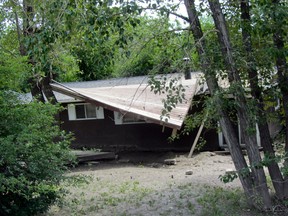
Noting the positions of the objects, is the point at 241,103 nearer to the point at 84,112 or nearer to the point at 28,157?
the point at 28,157

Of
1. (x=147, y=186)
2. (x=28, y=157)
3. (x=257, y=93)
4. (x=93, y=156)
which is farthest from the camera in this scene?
(x=93, y=156)

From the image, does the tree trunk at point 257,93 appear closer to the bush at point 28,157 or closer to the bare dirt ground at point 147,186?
the bare dirt ground at point 147,186

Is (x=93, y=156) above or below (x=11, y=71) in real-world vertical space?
below

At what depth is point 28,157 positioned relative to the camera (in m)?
6.93

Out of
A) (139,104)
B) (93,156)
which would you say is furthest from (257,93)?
(93,156)

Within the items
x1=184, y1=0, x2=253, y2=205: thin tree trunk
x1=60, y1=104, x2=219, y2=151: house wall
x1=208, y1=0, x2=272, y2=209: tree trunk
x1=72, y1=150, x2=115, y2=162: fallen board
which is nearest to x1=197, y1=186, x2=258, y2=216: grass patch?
x1=184, y1=0, x2=253, y2=205: thin tree trunk

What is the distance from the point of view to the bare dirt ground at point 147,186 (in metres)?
8.25

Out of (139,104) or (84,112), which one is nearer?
(139,104)

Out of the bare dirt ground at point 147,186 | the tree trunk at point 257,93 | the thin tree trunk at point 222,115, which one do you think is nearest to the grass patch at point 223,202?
the bare dirt ground at point 147,186

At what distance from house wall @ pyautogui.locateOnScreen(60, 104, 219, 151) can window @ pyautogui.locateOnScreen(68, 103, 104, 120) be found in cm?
19

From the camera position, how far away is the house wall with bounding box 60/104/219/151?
16.7 metres

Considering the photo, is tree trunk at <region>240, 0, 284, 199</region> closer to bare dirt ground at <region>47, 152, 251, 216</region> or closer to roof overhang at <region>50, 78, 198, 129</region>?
bare dirt ground at <region>47, 152, 251, 216</region>

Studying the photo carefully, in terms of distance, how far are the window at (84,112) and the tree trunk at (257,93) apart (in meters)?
11.0

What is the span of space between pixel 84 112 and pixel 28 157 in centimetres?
1134
